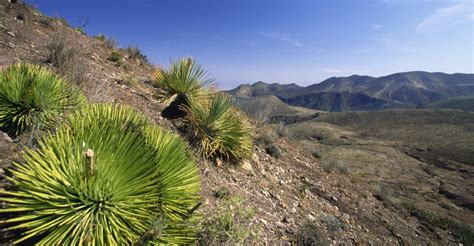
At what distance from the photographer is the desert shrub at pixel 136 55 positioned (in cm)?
1357

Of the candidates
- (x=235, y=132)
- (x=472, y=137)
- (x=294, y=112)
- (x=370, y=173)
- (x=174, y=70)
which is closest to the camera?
(x=235, y=132)

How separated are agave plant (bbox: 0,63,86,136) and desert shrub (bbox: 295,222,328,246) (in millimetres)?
4569

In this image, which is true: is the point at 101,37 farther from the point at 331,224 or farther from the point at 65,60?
the point at 331,224

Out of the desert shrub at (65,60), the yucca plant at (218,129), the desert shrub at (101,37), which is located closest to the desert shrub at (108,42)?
the desert shrub at (101,37)

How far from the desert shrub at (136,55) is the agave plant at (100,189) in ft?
37.3

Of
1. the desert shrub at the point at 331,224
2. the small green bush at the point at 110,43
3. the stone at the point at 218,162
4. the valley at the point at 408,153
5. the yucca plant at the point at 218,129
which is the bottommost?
the valley at the point at 408,153

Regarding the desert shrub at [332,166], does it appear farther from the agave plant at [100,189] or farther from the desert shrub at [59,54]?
the desert shrub at [59,54]

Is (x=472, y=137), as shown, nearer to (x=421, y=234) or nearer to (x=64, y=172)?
(x=421, y=234)

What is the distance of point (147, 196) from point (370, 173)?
38.2 meters

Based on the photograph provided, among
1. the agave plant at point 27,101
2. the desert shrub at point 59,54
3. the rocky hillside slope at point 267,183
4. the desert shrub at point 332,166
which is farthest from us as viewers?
the desert shrub at point 332,166

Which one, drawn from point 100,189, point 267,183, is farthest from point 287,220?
point 100,189

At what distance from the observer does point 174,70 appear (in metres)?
8.30

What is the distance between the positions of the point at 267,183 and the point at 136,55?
10.5 m

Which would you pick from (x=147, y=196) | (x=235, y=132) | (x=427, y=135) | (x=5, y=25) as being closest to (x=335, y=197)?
(x=235, y=132)
